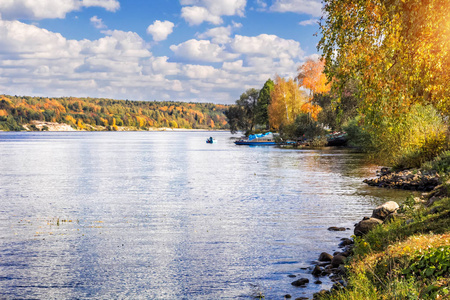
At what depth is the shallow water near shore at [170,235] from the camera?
13.1 m

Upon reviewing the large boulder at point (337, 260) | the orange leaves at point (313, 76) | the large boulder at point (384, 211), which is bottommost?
the large boulder at point (337, 260)

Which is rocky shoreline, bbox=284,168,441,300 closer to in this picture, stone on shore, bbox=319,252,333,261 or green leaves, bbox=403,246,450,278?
stone on shore, bbox=319,252,333,261

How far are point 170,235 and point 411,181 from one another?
19.1 metres

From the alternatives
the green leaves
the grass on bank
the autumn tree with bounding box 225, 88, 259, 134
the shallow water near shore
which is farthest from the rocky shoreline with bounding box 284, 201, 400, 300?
the autumn tree with bounding box 225, 88, 259, 134

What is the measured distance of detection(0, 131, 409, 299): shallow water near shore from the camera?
514 inches

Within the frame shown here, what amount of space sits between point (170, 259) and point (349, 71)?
28.3 ft

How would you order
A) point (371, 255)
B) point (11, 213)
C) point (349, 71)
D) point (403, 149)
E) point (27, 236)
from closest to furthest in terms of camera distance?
point (371, 255), point (349, 71), point (27, 236), point (11, 213), point (403, 149)

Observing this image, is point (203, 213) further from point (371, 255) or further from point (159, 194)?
point (371, 255)

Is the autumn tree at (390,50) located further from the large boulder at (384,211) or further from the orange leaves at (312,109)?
the orange leaves at (312,109)

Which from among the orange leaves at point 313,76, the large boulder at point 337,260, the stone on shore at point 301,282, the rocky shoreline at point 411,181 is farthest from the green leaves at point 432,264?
the orange leaves at point 313,76

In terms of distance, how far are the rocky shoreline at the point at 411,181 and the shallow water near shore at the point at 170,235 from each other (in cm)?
135

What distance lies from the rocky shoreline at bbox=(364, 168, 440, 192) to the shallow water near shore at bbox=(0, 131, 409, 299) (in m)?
1.35

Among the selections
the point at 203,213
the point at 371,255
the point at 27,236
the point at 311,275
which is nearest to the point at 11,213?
the point at 27,236

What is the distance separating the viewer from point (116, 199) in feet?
96.3
